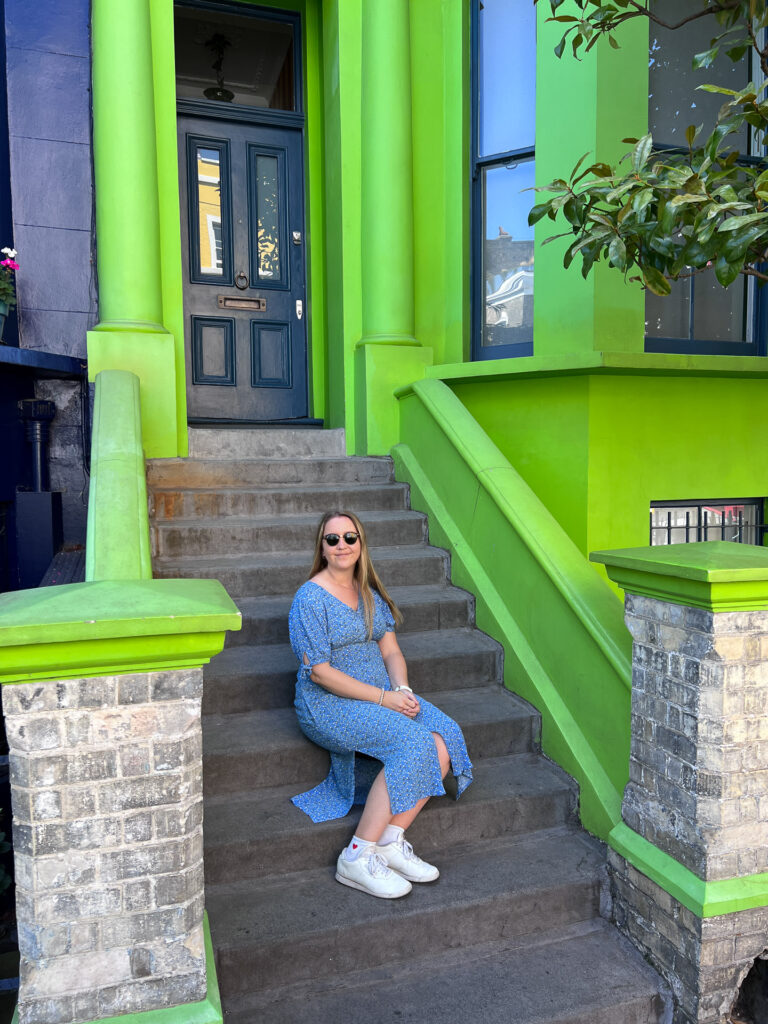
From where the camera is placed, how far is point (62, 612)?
2.00 metres

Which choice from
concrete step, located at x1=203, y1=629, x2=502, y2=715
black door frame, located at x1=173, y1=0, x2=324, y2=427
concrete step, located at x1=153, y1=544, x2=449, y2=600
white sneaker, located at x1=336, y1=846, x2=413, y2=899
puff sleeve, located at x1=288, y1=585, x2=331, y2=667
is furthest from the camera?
black door frame, located at x1=173, y1=0, x2=324, y2=427

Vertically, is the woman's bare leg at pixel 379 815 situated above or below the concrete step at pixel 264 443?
below

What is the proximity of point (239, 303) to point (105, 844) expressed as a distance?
5.24 metres

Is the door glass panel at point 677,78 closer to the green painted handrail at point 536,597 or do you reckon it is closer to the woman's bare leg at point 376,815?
the green painted handrail at point 536,597

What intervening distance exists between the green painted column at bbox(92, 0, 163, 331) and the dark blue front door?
1.11m

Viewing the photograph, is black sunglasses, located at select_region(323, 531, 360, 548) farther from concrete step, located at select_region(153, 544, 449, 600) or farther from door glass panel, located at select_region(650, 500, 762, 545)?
door glass panel, located at select_region(650, 500, 762, 545)

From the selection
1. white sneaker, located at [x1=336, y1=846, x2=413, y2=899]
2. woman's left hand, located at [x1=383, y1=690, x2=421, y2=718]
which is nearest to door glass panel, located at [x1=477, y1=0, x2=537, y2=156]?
woman's left hand, located at [x1=383, y1=690, x2=421, y2=718]

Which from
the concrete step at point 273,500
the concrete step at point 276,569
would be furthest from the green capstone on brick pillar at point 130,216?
the concrete step at point 276,569

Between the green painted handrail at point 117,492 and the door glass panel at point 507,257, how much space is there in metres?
2.65

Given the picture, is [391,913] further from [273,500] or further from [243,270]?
[243,270]

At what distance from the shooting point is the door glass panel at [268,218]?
6.62 metres

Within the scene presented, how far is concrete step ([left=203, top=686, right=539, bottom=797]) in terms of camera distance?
3367mm

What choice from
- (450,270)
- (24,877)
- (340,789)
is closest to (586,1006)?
(340,789)

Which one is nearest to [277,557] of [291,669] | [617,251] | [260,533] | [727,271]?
[260,533]
